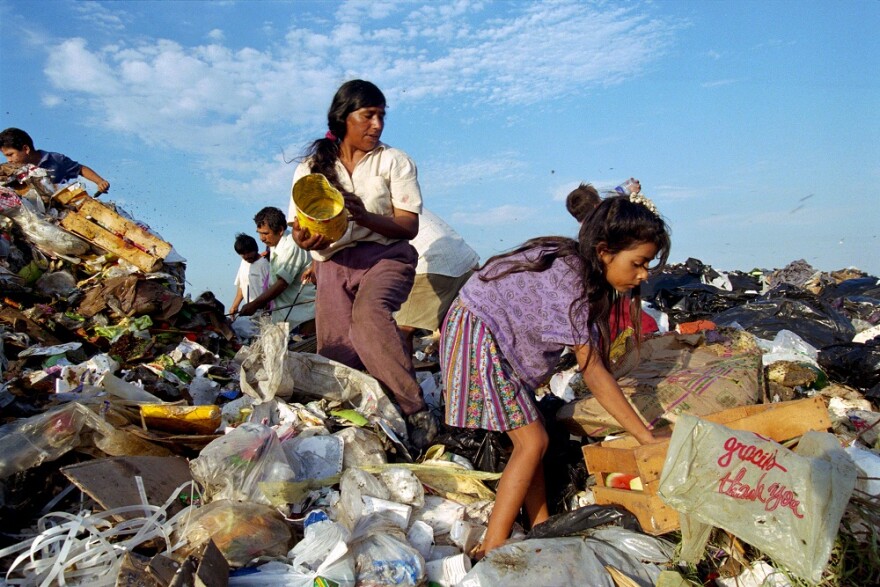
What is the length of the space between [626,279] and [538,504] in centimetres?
99

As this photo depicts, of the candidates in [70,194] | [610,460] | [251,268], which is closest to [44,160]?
[70,194]

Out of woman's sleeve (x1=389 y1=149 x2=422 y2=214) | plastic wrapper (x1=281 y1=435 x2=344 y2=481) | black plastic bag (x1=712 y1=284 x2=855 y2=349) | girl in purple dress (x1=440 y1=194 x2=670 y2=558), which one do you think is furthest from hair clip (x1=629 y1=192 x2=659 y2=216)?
black plastic bag (x1=712 y1=284 x2=855 y2=349)

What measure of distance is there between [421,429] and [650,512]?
123 cm

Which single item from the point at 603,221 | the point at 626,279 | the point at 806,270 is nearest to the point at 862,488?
the point at 626,279

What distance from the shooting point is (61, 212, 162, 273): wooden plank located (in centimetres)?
553

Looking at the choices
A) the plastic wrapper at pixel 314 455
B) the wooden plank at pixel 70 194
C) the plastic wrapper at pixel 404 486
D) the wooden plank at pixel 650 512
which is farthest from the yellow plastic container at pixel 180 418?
the wooden plank at pixel 70 194

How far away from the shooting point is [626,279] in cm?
240

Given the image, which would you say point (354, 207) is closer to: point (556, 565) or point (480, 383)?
point (480, 383)

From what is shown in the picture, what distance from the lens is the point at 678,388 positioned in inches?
123

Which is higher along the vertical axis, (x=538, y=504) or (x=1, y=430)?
(x=1, y=430)

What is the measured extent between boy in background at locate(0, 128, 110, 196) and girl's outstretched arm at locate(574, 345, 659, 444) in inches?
Result: 211

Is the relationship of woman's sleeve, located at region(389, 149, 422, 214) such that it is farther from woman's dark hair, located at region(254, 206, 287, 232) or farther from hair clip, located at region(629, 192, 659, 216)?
woman's dark hair, located at region(254, 206, 287, 232)

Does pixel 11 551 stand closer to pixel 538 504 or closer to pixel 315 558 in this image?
pixel 315 558

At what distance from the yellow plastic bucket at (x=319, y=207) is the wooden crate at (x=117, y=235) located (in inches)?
117
